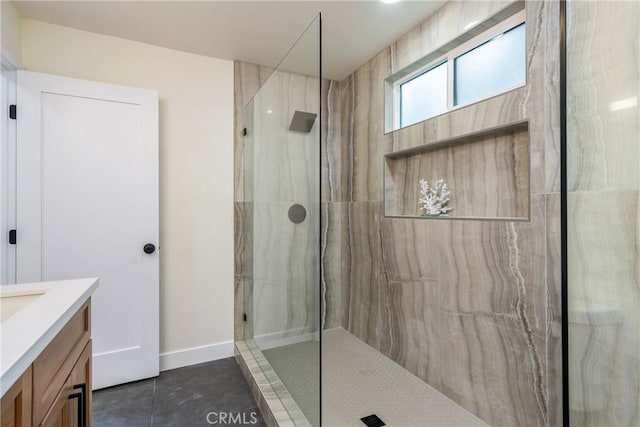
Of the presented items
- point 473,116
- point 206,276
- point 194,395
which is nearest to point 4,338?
point 194,395

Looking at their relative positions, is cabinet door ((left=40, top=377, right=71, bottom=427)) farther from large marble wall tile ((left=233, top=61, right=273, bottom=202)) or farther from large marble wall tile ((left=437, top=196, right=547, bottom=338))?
large marble wall tile ((left=437, top=196, right=547, bottom=338))

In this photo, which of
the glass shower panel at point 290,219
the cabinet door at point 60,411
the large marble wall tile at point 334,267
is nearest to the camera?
the cabinet door at point 60,411

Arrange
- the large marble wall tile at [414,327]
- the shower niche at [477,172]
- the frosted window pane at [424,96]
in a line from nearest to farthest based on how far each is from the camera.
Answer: the shower niche at [477,172], the large marble wall tile at [414,327], the frosted window pane at [424,96]

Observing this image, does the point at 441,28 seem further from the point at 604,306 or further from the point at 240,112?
the point at 604,306

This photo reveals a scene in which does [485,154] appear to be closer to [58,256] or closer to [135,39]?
[135,39]

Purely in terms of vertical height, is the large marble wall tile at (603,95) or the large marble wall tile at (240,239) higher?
the large marble wall tile at (603,95)

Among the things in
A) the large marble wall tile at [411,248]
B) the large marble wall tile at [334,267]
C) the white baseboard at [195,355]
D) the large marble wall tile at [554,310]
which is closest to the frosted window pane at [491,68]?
the large marble wall tile at [554,310]

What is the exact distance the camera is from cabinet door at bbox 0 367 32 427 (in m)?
0.62

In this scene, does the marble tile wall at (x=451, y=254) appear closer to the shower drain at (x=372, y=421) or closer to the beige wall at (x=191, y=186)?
the beige wall at (x=191, y=186)

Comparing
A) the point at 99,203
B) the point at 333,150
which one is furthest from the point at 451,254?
the point at 99,203

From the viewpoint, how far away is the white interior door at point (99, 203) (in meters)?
1.93

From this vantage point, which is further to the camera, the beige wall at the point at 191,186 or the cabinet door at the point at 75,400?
the beige wall at the point at 191,186

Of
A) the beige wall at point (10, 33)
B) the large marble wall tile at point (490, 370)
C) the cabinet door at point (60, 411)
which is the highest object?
the beige wall at point (10, 33)

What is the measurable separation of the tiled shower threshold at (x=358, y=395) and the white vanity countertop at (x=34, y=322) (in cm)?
109
